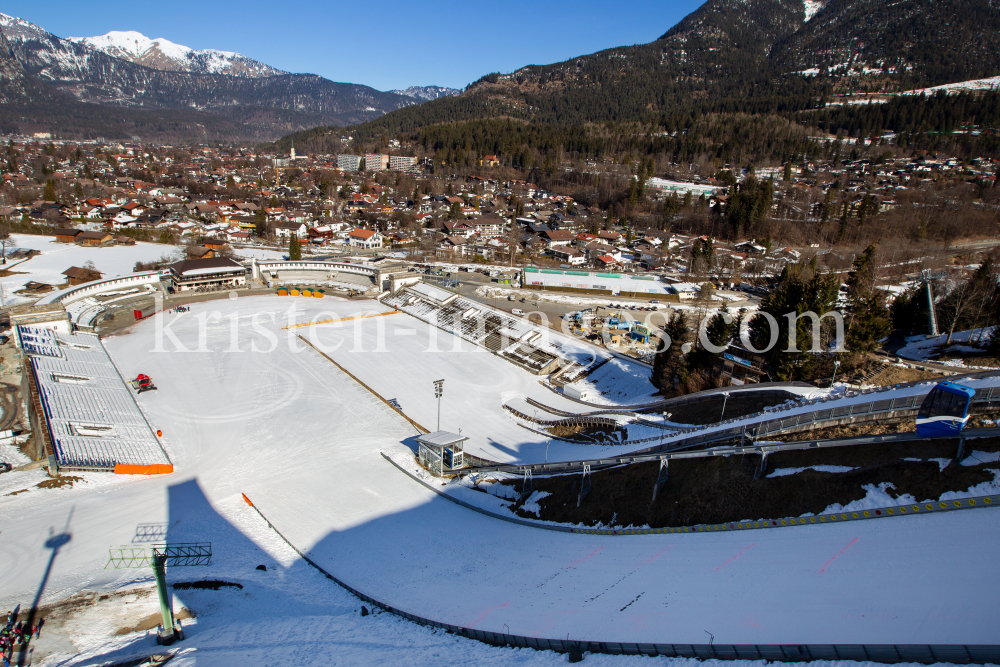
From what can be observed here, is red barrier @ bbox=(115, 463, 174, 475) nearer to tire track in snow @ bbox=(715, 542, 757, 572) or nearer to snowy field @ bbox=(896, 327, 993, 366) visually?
tire track in snow @ bbox=(715, 542, 757, 572)

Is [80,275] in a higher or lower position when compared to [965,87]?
lower

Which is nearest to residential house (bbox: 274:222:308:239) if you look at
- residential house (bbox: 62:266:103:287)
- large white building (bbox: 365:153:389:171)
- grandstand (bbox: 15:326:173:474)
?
residential house (bbox: 62:266:103:287)

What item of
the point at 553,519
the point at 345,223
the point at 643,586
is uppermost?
the point at 345,223

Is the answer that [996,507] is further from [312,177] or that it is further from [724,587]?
[312,177]

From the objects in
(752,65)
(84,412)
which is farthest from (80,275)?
(752,65)

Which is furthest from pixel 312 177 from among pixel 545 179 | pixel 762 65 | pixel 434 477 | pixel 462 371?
pixel 762 65

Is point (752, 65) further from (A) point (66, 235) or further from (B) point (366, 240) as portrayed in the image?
(A) point (66, 235)
